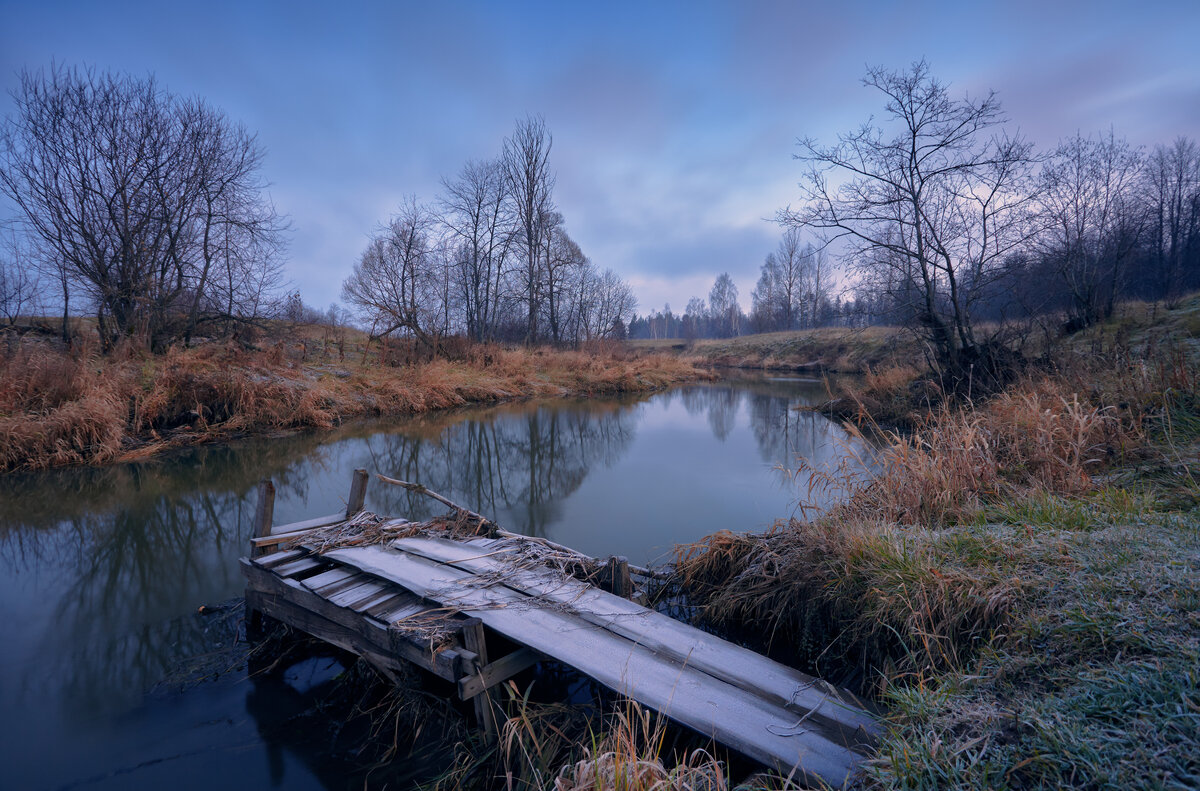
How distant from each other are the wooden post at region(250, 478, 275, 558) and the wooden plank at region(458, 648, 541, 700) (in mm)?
2284

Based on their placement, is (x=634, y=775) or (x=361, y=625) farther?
(x=361, y=625)

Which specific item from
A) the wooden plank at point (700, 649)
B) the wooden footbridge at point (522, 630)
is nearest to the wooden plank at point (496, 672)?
the wooden footbridge at point (522, 630)

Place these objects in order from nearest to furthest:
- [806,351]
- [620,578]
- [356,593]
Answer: [356,593] → [620,578] → [806,351]

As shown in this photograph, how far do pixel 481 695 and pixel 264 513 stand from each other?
7.89 feet

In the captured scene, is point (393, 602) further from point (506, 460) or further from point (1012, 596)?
point (506, 460)

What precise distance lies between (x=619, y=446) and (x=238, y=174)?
1326cm

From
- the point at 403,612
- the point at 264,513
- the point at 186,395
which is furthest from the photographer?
the point at 186,395

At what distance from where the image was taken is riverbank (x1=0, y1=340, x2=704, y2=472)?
8391mm

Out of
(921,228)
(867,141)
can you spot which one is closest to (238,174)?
(867,141)

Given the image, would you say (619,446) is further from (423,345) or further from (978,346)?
(423,345)

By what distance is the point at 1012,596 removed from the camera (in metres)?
2.49

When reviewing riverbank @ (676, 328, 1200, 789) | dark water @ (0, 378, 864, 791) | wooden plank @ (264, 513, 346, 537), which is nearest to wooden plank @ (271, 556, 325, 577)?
wooden plank @ (264, 513, 346, 537)

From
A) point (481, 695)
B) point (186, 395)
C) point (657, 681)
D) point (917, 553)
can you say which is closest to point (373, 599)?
point (481, 695)

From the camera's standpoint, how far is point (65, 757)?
9.21 feet
